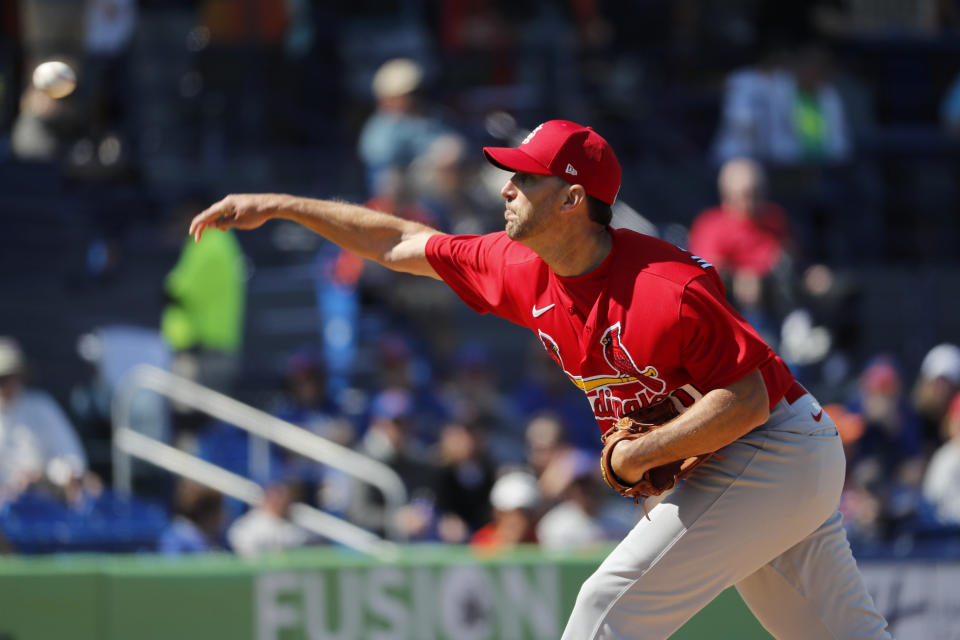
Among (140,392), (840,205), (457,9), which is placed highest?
(457,9)

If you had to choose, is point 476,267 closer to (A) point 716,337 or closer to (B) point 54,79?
(A) point 716,337

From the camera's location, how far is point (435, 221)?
1029cm

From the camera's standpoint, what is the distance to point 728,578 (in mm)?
4273

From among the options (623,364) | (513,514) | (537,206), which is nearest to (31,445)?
(513,514)

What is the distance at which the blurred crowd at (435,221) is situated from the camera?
8930 mm

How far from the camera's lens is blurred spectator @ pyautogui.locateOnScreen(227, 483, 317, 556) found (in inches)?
332

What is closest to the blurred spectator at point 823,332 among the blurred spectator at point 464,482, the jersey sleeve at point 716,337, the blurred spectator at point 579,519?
the blurred spectator at point 579,519

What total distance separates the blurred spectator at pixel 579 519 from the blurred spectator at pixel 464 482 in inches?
23.3

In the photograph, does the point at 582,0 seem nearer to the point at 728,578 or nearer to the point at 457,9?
the point at 457,9

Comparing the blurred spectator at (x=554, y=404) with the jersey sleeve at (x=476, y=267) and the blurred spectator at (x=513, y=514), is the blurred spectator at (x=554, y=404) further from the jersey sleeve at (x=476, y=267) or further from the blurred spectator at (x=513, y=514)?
the jersey sleeve at (x=476, y=267)

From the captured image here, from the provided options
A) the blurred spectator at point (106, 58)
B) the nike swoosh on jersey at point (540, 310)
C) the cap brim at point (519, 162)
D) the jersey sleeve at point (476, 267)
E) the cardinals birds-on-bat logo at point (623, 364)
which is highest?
the blurred spectator at point (106, 58)

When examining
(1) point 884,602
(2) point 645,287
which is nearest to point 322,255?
(1) point 884,602

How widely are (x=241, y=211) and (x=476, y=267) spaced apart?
0.82 metres

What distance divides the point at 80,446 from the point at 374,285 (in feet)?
7.87
